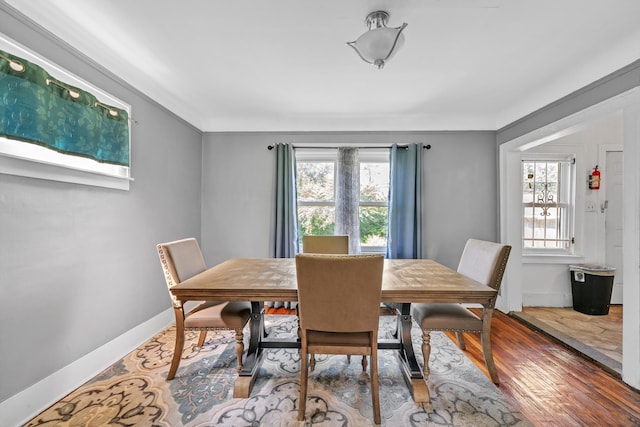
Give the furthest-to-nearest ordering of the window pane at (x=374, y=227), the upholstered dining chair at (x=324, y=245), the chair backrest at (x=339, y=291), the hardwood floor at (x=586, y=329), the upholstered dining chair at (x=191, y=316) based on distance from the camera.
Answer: the window pane at (x=374, y=227)
the upholstered dining chair at (x=324, y=245)
the hardwood floor at (x=586, y=329)
the upholstered dining chair at (x=191, y=316)
the chair backrest at (x=339, y=291)

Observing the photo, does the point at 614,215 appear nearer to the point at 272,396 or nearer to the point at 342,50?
the point at 342,50

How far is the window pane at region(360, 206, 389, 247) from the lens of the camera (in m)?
3.60

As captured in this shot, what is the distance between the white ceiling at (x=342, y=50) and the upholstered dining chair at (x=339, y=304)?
150 cm

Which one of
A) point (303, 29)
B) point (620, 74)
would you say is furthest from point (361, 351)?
point (620, 74)

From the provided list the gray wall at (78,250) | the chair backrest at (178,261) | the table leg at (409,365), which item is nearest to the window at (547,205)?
the table leg at (409,365)

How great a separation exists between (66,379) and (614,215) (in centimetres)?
571

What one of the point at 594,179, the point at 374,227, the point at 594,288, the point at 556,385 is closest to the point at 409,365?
the point at 556,385

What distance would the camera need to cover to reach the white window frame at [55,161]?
1.44 meters

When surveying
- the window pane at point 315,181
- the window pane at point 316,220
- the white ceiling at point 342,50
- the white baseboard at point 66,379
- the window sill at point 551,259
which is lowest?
the white baseboard at point 66,379

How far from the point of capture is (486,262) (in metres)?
1.96

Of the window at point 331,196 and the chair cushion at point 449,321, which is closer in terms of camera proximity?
the chair cushion at point 449,321

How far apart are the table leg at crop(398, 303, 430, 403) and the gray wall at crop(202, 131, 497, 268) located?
Result: 1.74m

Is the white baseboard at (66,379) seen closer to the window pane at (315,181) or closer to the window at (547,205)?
the window pane at (315,181)

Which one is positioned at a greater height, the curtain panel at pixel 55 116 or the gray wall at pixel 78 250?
the curtain panel at pixel 55 116
